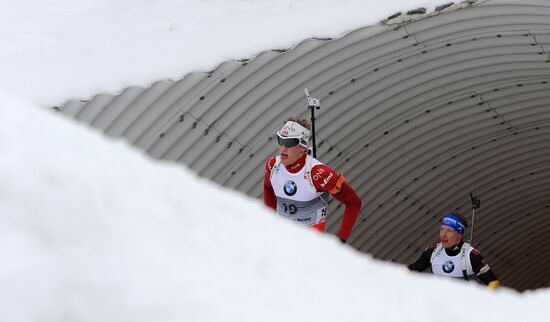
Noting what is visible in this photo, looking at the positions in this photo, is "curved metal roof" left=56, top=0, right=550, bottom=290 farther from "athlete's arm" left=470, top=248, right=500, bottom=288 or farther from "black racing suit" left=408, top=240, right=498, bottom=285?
"athlete's arm" left=470, top=248, right=500, bottom=288

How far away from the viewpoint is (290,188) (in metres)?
7.23

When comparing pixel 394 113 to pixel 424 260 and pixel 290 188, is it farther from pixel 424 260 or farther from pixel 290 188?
pixel 290 188

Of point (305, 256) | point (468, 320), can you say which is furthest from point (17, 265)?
point (468, 320)

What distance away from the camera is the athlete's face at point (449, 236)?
25.0 ft

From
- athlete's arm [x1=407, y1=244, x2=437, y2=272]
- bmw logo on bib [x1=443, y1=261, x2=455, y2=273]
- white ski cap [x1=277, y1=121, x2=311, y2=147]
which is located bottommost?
athlete's arm [x1=407, y1=244, x2=437, y2=272]

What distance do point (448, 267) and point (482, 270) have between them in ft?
1.20

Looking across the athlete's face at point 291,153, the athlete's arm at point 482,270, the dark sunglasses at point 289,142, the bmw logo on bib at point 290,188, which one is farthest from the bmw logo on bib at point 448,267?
the dark sunglasses at point 289,142

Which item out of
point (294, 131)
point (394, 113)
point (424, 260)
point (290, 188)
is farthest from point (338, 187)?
point (394, 113)

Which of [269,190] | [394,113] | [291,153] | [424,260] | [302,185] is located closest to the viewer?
[291,153]

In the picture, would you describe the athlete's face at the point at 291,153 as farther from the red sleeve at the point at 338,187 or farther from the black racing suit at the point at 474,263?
the black racing suit at the point at 474,263

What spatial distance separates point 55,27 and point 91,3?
0.80 metres

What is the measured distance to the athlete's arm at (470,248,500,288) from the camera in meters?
7.32

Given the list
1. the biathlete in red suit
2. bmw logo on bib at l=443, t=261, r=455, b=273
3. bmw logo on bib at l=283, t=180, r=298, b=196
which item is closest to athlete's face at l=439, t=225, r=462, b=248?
bmw logo on bib at l=443, t=261, r=455, b=273

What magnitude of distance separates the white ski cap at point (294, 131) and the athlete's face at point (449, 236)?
1536mm
